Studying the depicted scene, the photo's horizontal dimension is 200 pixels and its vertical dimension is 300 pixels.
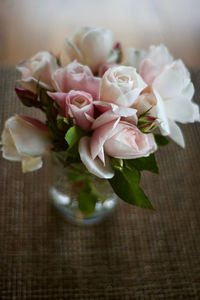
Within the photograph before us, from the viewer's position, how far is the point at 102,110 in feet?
1.38

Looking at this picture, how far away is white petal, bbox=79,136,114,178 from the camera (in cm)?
41

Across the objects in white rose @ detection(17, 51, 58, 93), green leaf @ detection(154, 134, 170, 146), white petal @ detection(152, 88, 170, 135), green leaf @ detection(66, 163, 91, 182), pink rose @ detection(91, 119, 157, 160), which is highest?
white rose @ detection(17, 51, 58, 93)

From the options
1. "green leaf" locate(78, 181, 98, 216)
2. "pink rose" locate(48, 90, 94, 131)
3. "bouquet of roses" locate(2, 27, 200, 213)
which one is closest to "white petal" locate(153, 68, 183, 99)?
"bouquet of roses" locate(2, 27, 200, 213)

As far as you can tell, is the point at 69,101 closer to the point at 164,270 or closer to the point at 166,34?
the point at 164,270

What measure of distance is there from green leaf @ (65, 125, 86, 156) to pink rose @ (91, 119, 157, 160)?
0.02m

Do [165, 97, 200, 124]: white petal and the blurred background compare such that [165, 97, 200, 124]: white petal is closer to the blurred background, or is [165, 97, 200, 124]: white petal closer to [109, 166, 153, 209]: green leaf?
[109, 166, 153, 209]: green leaf

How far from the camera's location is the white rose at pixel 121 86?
0.40 m

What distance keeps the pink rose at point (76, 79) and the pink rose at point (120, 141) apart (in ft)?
0.19

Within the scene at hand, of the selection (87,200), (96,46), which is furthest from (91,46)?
(87,200)

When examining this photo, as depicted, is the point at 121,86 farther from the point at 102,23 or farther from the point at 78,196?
the point at 102,23

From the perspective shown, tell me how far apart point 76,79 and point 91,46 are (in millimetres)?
85

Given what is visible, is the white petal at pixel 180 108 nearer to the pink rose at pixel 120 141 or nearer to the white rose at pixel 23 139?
the pink rose at pixel 120 141

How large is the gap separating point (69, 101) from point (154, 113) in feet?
0.36

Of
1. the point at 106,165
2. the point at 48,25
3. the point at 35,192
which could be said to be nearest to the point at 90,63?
the point at 106,165
